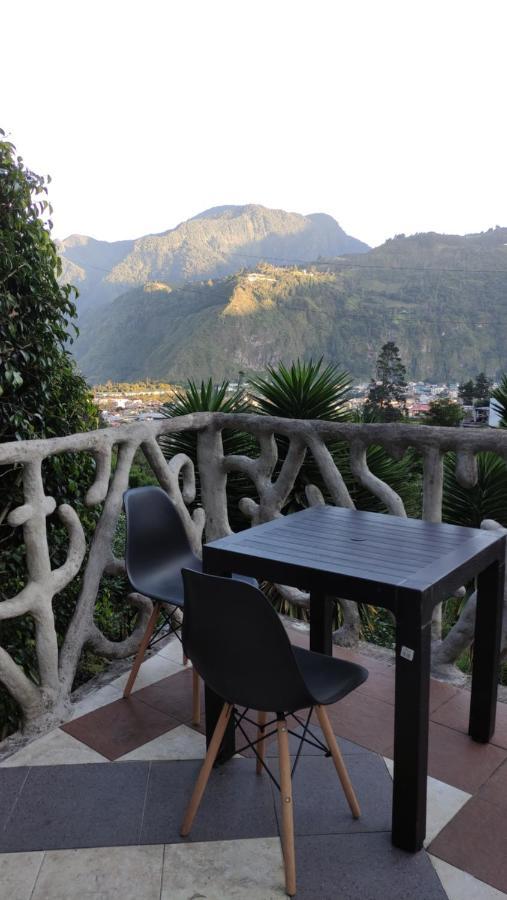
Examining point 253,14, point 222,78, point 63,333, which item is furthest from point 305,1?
point 222,78

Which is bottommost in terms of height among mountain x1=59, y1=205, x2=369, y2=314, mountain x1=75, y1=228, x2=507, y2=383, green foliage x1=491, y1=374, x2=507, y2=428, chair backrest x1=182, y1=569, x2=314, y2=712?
chair backrest x1=182, y1=569, x2=314, y2=712

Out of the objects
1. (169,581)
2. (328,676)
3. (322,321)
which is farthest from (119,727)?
(322,321)

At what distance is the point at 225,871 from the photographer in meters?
1.65

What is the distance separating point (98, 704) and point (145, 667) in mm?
352

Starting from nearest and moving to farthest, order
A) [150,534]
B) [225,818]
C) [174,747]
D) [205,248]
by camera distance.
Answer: [225,818], [174,747], [150,534], [205,248]

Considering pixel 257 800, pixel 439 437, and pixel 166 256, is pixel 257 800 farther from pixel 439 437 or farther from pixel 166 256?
pixel 166 256

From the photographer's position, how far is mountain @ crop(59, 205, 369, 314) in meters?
95.2

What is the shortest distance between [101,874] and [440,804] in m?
1.01

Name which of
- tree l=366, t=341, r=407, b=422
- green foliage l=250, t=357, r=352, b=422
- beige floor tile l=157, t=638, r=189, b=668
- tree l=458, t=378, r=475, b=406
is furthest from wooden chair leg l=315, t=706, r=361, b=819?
tree l=366, t=341, r=407, b=422

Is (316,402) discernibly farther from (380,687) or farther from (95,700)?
(95,700)

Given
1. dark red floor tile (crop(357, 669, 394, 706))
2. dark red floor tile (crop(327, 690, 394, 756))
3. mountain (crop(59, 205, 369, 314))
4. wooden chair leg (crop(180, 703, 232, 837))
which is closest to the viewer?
wooden chair leg (crop(180, 703, 232, 837))

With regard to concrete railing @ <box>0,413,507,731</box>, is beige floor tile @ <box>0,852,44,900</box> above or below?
below

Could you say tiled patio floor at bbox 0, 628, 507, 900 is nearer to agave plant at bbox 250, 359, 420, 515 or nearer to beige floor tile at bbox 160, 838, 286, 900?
beige floor tile at bbox 160, 838, 286, 900

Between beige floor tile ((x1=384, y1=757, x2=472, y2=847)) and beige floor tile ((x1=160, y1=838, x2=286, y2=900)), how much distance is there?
1.47 ft
